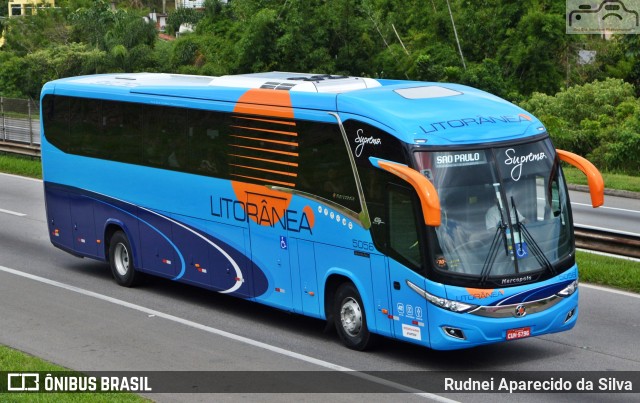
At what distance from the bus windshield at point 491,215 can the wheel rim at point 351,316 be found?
5.83ft

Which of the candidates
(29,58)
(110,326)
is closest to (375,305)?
(110,326)

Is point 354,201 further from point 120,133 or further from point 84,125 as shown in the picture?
point 84,125

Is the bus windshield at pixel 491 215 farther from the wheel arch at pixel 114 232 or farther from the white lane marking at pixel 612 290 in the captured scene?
the wheel arch at pixel 114 232

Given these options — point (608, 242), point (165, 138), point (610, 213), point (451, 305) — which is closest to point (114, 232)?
point (165, 138)

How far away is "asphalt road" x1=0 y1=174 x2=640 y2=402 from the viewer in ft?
43.3

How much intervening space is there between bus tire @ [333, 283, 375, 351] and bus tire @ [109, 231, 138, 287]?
17.6ft

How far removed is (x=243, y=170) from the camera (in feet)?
50.8

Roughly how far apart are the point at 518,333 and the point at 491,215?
Answer: 1423 mm

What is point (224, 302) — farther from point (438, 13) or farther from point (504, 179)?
point (438, 13)

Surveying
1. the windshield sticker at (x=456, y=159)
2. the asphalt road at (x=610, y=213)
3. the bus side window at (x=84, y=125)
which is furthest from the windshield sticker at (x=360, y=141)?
the asphalt road at (x=610, y=213)

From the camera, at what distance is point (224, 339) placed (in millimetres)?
14727
